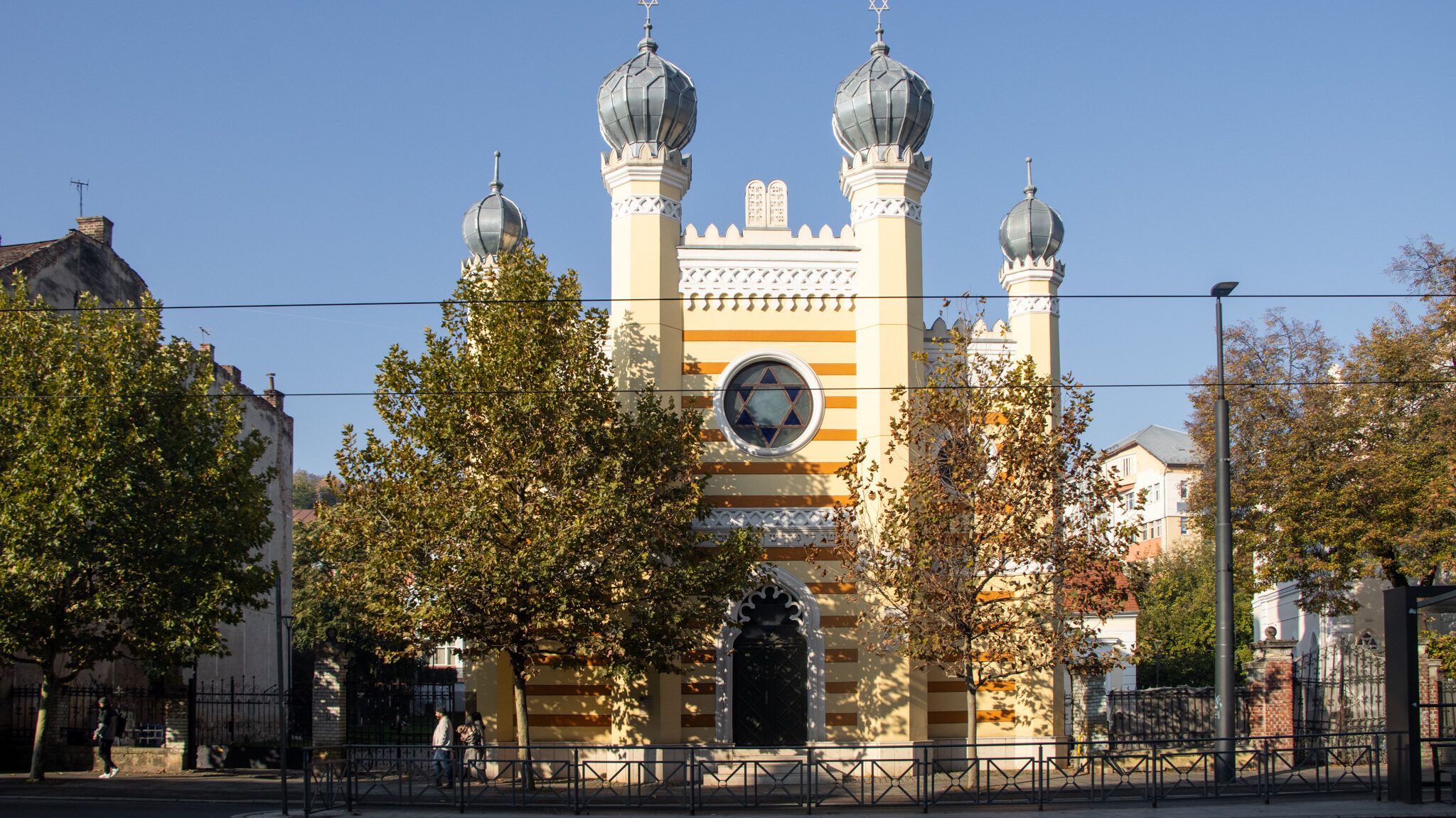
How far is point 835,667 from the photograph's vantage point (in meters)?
21.0

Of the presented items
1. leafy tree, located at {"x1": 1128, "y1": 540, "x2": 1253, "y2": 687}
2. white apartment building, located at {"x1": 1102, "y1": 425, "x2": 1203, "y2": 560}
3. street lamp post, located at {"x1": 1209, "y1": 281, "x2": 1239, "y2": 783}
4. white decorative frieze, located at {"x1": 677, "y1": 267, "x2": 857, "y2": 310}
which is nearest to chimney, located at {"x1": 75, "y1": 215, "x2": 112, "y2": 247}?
white decorative frieze, located at {"x1": 677, "y1": 267, "x2": 857, "y2": 310}

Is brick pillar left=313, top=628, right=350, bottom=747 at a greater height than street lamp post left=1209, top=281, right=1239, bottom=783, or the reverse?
street lamp post left=1209, top=281, right=1239, bottom=783

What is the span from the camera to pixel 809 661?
21094 millimetres

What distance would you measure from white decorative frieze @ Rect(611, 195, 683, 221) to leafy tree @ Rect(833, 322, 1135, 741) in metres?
5.76

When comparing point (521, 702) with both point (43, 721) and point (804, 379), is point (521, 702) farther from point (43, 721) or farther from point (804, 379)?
point (43, 721)

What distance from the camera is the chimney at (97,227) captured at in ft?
108

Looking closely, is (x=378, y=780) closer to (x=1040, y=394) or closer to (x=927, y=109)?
(x=1040, y=394)

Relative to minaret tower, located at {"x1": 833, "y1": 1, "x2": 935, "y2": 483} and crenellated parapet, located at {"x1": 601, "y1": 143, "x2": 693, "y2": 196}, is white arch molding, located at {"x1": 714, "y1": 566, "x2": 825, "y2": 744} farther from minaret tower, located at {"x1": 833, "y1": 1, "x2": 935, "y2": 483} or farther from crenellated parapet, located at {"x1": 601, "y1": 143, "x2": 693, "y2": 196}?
crenellated parapet, located at {"x1": 601, "y1": 143, "x2": 693, "y2": 196}

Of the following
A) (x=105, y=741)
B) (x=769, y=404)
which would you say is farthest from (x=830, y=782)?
(x=105, y=741)

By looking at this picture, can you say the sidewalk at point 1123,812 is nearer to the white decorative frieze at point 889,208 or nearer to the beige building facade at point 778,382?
the beige building facade at point 778,382

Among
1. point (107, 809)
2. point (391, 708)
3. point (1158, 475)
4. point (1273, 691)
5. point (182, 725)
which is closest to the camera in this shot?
point (107, 809)

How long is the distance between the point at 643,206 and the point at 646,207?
5 centimetres

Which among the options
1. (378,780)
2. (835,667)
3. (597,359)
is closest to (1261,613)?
(835,667)

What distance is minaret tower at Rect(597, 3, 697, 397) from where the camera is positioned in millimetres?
21500
